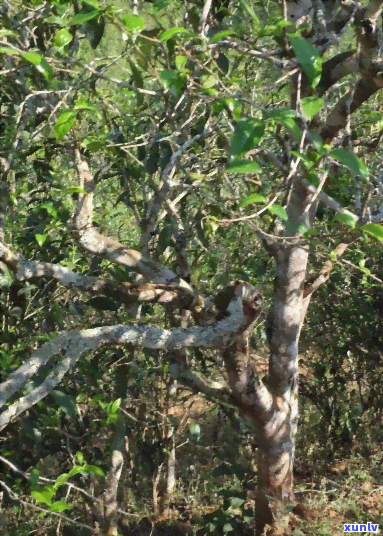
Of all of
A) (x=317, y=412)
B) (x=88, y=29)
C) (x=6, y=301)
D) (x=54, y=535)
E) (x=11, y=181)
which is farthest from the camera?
(x=317, y=412)

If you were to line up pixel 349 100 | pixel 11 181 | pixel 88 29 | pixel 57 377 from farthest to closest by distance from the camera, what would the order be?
pixel 11 181 → pixel 349 100 → pixel 88 29 → pixel 57 377

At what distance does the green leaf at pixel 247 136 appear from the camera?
1.19 metres

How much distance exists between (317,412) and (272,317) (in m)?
2.42

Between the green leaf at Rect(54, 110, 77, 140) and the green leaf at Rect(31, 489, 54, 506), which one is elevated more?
the green leaf at Rect(54, 110, 77, 140)

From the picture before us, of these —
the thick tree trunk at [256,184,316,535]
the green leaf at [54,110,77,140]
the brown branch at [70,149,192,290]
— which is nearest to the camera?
the green leaf at [54,110,77,140]

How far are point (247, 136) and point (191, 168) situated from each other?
1.39 metres

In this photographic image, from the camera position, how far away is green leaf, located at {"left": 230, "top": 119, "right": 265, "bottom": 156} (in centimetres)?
119

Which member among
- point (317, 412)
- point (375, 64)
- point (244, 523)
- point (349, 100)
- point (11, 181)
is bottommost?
point (317, 412)

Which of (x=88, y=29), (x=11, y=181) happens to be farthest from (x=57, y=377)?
(x=11, y=181)

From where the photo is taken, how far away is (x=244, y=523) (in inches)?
133

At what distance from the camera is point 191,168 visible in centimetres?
258

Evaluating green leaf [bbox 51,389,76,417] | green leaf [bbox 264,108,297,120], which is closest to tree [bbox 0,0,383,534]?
green leaf [bbox 264,108,297,120]

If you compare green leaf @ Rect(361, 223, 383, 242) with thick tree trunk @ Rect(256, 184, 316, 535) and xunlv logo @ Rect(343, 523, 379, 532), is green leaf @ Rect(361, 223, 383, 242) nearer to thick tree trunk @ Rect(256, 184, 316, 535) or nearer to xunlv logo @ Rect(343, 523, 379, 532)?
thick tree trunk @ Rect(256, 184, 316, 535)

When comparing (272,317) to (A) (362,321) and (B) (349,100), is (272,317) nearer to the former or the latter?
(B) (349,100)
